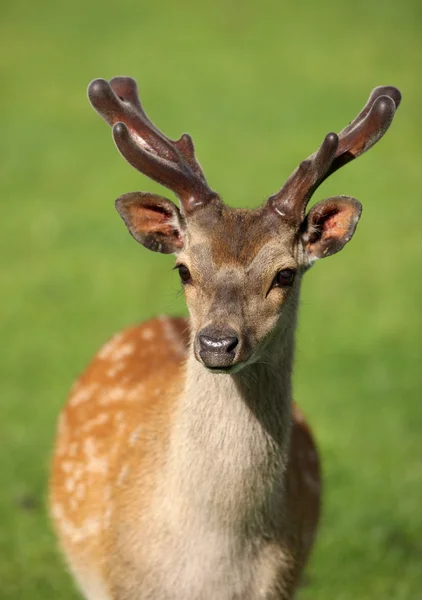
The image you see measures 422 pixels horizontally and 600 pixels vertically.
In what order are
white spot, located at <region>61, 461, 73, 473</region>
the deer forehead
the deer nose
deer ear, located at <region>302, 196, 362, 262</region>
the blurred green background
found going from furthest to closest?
1. the blurred green background
2. white spot, located at <region>61, 461, 73, 473</region>
3. deer ear, located at <region>302, 196, 362, 262</region>
4. the deer forehead
5. the deer nose

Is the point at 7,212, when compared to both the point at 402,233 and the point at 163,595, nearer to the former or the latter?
the point at 402,233

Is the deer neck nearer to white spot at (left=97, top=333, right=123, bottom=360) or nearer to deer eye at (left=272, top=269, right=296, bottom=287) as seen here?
deer eye at (left=272, top=269, right=296, bottom=287)

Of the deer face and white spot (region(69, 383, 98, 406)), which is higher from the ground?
the deer face

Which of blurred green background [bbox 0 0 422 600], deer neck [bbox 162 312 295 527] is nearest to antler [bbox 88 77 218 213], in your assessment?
deer neck [bbox 162 312 295 527]

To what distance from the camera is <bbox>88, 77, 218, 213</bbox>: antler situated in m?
4.12

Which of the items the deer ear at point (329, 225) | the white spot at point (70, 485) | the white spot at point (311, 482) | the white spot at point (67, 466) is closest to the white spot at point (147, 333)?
the white spot at point (67, 466)

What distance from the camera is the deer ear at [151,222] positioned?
14.3 feet

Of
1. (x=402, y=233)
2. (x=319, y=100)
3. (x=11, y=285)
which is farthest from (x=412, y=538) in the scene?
(x=319, y=100)

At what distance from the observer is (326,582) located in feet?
21.1

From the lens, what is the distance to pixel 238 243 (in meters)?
4.02

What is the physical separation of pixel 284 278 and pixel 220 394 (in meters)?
0.49

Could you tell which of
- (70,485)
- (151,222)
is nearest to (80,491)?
(70,485)

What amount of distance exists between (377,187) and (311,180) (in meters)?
10.6

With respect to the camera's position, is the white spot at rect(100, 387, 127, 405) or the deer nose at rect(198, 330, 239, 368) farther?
the white spot at rect(100, 387, 127, 405)
